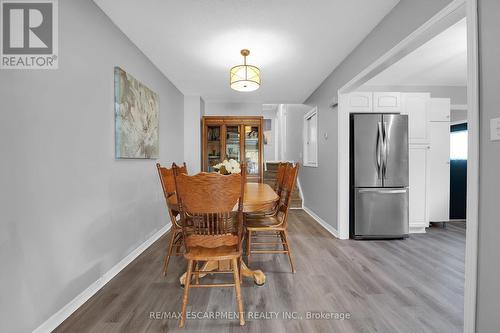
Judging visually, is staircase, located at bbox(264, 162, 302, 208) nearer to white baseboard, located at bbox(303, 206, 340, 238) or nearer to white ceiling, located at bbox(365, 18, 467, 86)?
white baseboard, located at bbox(303, 206, 340, 238)

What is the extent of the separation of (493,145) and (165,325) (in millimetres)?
2168

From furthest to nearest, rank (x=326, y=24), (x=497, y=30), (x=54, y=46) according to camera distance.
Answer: (x=326, y=24), (x=54, y=46), (x=497, y=30)

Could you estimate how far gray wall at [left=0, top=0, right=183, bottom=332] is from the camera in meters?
1.20

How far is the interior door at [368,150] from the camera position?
2939mm

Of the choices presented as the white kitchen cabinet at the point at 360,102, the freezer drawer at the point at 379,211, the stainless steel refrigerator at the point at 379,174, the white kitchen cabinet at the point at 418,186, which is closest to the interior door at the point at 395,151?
the stainless steel refrigerator at the point at 379,174

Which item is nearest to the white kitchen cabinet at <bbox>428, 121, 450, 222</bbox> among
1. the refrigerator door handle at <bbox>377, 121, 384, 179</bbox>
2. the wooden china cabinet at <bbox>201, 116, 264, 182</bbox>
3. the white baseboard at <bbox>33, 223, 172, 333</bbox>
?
the refrigerator door handle at <bbox>377, 121, 384, 179</bbox>

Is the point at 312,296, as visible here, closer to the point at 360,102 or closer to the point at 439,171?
the point at 360,102

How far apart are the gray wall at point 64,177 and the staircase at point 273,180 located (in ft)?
11.9

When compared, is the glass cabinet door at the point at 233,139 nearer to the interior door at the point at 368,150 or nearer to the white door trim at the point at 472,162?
the interior door at the point at 368,150

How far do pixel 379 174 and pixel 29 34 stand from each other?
3.68 metres

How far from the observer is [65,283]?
151cm

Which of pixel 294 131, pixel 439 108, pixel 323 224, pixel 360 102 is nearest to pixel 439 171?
pixel 439 108

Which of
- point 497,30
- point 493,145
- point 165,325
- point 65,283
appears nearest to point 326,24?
point 497,30

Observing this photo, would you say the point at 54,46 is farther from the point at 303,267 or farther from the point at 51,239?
the point at 303,267
